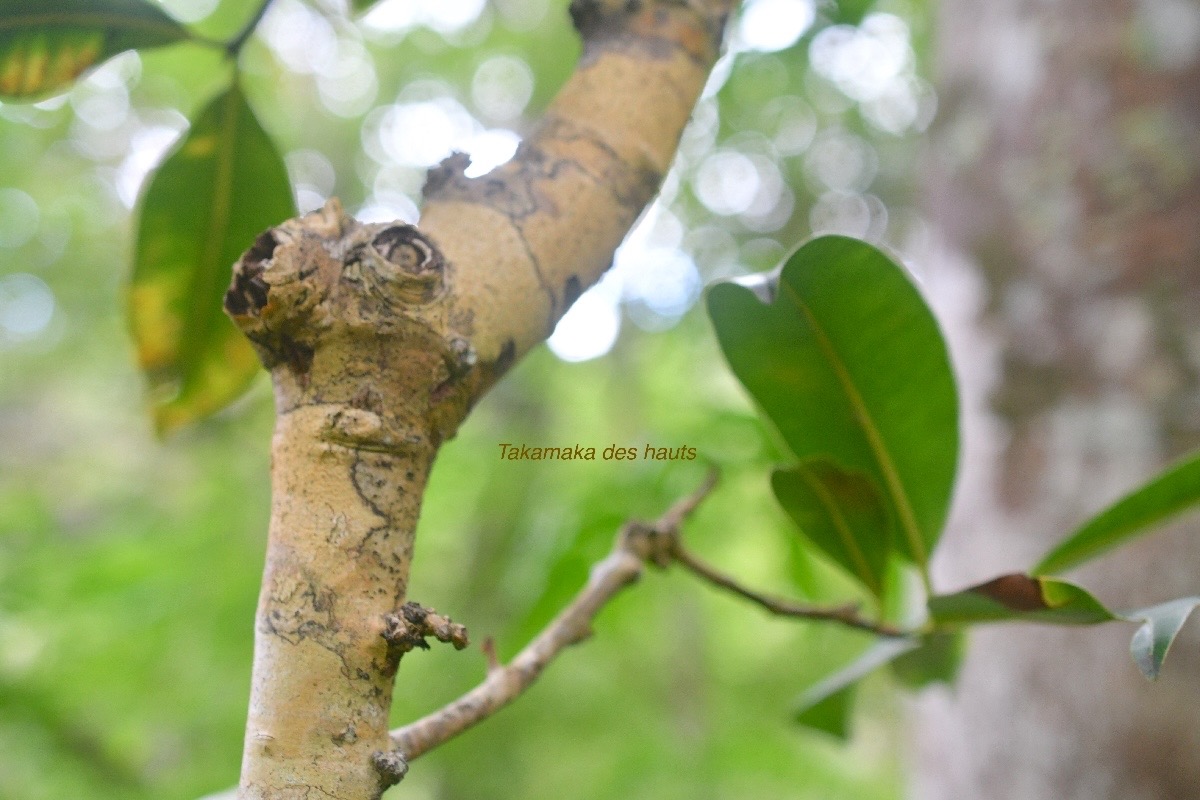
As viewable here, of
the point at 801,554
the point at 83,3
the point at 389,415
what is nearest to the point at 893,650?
the point at 801,554

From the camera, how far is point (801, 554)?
953mm

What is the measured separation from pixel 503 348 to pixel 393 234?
0.06 meters

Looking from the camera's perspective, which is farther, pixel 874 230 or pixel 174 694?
pixel 874 230

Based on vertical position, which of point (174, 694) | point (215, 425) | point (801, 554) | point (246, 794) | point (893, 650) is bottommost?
point (215, 425)

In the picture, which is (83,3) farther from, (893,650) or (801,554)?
(801,554)

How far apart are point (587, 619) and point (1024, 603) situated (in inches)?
8.6

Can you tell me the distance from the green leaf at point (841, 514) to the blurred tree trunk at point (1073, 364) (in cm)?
36

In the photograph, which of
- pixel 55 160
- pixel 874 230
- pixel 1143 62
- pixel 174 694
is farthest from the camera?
pixel 55 160

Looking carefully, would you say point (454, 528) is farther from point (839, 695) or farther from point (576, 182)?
point (576, 182)

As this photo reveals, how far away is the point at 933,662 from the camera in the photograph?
25.3 inches

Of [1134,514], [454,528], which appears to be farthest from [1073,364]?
[454,528]

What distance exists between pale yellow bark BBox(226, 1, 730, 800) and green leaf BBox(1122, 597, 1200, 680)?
0.28 m

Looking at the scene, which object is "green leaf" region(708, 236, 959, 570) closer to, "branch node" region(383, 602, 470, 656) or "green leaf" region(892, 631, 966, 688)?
"green leaf" region(892, 631, 966, 688)

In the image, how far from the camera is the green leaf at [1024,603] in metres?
0.44
